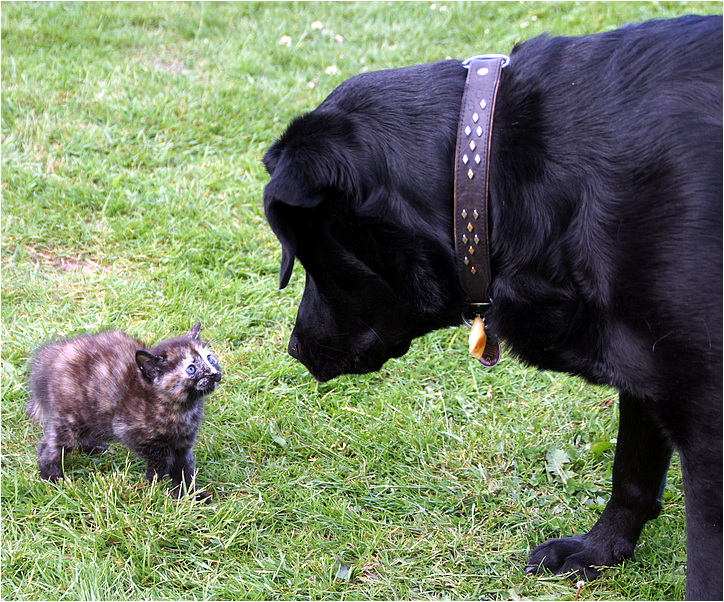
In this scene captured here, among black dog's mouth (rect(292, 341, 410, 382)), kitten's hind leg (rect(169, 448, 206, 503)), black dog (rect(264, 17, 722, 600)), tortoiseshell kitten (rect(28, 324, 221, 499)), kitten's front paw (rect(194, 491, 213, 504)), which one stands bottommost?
kitten's front paw (rect(194, 491, 213, 504))

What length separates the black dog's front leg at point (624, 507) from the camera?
277cm

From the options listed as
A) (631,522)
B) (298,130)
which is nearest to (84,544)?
Answer: (298,130)

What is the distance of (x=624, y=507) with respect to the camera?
2.88 m

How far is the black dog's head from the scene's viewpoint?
2.35 m

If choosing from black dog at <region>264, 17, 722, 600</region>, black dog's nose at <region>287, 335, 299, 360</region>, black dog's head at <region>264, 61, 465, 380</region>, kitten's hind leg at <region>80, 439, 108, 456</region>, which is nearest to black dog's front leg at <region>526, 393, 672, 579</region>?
black dog at <region>264, 17, 722, 600</region>

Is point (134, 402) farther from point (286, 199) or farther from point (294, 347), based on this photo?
point (286, 199)

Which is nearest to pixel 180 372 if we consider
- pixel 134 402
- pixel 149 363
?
pixel 149 363

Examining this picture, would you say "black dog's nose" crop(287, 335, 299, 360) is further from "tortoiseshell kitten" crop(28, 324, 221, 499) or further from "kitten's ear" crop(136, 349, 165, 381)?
"kitten's ear" crop(136, 349, 165, 381)

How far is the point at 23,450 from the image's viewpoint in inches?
134

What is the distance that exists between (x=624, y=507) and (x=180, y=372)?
6.20 ft

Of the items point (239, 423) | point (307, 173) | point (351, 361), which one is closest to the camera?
point (307, 173)

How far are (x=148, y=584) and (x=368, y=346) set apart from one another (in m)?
1.25

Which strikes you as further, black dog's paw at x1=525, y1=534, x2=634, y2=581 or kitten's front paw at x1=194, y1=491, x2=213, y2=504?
kitten's front paw at x1=194, y1=491, x2=213, y2=504

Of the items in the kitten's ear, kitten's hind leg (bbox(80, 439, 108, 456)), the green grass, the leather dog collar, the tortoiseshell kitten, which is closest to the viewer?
the leather dog collar
